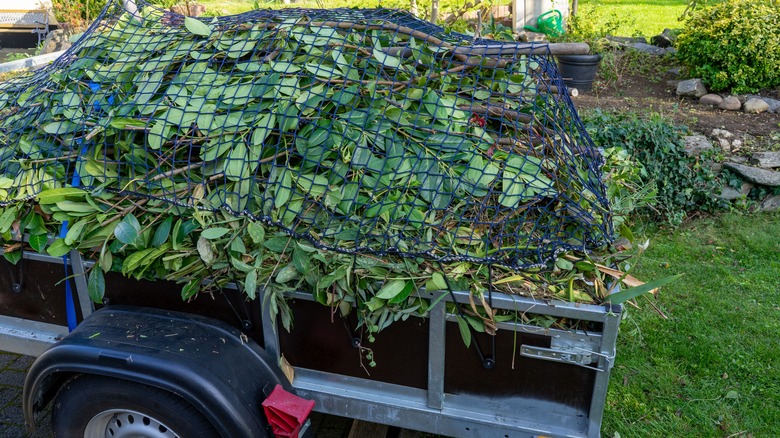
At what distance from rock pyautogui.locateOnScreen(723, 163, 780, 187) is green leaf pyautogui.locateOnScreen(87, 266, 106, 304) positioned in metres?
4.84

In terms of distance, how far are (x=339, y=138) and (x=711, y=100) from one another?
5.39 metres

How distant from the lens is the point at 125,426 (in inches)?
93.6

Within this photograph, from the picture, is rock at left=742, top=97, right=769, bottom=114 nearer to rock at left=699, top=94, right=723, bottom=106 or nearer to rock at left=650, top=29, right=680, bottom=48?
rock at left=699, top=94, right=723, bottom=106

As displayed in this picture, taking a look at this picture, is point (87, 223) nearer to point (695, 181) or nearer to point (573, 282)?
point (573, 282)

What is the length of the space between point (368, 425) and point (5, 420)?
191cm

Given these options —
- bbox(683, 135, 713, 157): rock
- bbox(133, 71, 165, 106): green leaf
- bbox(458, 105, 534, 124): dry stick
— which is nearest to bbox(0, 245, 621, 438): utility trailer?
bbox(133, 71, 165, 106): green leaf

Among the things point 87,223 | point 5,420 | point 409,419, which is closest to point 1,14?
point 5,420

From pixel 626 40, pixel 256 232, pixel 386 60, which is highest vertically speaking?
pixel 386 60

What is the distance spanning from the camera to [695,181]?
5.22 m

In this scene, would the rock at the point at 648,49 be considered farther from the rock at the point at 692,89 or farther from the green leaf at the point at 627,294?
the green leaf at the point at 627,294

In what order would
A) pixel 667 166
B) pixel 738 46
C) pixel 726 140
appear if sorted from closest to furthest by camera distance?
pixel 667 166 → pixel 726 140 → pixel 738 46

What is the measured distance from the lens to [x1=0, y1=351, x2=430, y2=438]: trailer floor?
9.20ft

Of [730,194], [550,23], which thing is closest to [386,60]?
[730,194]

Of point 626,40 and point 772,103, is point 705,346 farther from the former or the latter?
point 626,40
